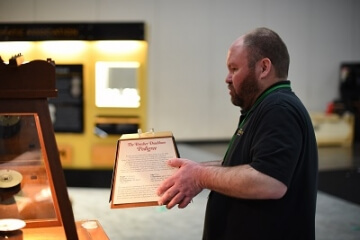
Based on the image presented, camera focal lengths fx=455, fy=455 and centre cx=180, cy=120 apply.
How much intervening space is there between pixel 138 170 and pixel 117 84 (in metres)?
4.47

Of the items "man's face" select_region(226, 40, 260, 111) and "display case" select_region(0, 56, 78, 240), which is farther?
"man's face" select_region(226, 40, 260, 111)

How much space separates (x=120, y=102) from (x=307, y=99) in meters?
7.36

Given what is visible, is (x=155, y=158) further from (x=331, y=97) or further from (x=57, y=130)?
(x=331, y=97)

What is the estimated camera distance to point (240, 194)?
5.22ft

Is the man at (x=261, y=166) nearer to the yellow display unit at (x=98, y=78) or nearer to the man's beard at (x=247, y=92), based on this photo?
the man's beard at (x=247, y=92)

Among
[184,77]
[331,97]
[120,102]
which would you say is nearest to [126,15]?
[184,77]

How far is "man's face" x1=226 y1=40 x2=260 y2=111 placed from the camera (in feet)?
5.77

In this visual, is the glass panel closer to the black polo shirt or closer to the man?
the man

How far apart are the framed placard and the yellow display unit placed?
4457 mm

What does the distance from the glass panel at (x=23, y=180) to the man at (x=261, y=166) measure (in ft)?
1.64

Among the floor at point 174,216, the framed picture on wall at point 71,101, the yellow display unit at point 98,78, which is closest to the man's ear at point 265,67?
the floor at point 174,216

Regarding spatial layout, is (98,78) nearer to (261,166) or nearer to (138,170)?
(138,170)

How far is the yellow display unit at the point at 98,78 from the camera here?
20.0 ft

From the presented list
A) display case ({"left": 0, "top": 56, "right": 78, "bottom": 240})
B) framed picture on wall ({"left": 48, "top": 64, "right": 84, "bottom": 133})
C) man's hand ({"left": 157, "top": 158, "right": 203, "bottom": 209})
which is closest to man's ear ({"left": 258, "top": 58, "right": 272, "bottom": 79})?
man's hand ({"left": 157, "top": 158, "right": 203, "bottom": 209})
